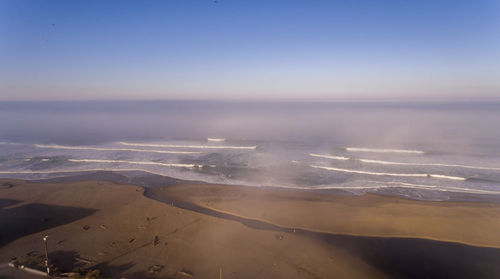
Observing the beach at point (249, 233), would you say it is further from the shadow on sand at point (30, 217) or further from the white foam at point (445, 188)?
the white foam at point (445, 188)

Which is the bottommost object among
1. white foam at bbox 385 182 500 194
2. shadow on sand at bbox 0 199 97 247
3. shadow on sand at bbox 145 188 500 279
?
shadow on sand at bbox 145 188 500 279

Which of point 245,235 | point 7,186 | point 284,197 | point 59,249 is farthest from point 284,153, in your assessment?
point 7,186

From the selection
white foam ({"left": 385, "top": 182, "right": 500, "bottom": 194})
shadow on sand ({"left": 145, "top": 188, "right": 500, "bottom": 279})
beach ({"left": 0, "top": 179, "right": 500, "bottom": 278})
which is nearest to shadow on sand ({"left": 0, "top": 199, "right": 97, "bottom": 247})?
beach ({"left": 0, "top": 179, "right": 500, "bottom": 278})

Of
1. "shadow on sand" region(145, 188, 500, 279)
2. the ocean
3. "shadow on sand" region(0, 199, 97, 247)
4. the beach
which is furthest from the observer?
the ocean

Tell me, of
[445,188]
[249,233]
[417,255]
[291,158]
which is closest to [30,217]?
[249,233]

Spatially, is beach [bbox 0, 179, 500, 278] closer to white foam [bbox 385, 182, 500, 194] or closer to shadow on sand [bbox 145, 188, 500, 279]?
shadow on sand [bbox 145, 188, 500, 279]

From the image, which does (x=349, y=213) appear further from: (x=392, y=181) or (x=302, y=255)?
(x=392, y=181)

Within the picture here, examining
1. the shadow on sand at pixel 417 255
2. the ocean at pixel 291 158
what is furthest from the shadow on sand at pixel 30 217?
the shadow on sand at pixel 417 255
